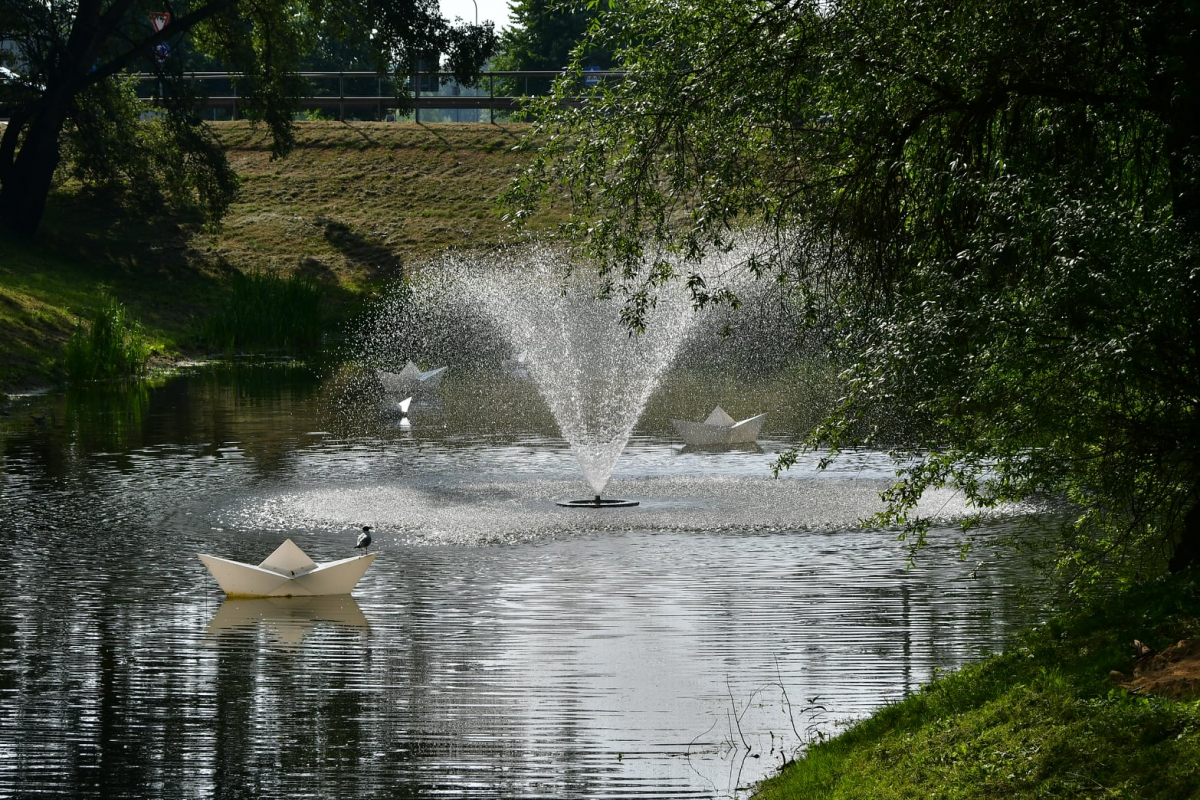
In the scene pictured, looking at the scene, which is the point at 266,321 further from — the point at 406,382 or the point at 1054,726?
the point at 1054,726

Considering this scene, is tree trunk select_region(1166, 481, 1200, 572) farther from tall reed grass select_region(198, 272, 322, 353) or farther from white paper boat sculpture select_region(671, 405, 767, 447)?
tall reed grass select_region(198, 272, 322, 353)

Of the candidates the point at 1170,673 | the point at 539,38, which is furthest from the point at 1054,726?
the point at 539,38

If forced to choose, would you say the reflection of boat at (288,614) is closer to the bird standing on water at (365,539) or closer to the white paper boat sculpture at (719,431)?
the bird standing on water at (365,539)

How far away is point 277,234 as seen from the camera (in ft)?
176

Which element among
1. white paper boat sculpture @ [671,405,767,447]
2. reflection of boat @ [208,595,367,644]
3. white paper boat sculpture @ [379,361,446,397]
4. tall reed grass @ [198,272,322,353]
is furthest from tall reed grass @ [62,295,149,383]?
reflection of boat @ [208,595,367,644]

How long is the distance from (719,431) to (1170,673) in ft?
51.2

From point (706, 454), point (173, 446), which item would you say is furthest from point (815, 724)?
point (173, 446)

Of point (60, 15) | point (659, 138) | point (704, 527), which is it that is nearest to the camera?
point (659, 138)

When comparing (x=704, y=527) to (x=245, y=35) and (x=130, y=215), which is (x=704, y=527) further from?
(x=130, y=215)

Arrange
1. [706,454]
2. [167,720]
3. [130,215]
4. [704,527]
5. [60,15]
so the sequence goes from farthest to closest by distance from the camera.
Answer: [130,215] → [60,15] → [706,454] → [704,527] → [167,720]

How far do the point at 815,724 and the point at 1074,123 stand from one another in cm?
453

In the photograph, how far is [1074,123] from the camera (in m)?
10.7

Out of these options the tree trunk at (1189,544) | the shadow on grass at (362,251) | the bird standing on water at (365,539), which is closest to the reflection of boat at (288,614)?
the bird standing on water at (365,539)

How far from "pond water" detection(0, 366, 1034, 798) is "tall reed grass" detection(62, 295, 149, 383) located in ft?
41.0
